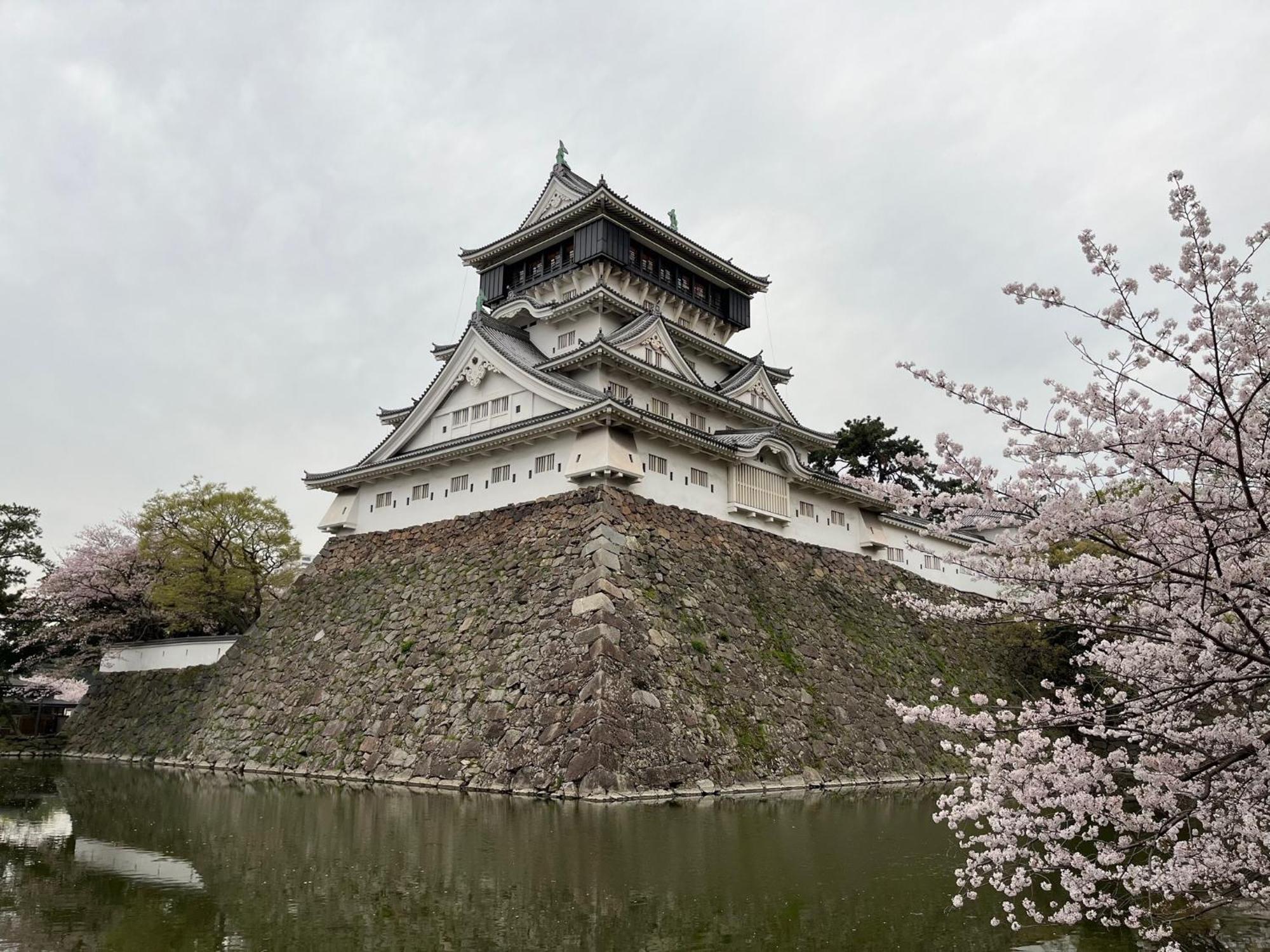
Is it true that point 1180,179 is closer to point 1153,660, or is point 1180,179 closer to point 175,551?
point 1153,660

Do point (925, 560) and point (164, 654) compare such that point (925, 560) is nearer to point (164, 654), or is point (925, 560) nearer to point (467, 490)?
point (467, 490)

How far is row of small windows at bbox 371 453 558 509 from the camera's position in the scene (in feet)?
62.3

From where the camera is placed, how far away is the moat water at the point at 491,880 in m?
5.84

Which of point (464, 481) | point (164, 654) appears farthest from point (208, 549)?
point (464, 481)

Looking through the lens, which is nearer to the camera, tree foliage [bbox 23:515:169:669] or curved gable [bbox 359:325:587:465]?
curved gable [bbox 359:325:587:465]

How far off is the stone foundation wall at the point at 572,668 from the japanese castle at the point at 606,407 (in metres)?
0.77

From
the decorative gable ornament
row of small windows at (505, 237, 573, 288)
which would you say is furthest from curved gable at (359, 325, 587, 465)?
row of small windows at (505, 237, 573, 288)

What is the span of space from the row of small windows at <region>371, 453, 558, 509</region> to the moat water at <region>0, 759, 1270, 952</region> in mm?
8061

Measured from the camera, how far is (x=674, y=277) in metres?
26.0

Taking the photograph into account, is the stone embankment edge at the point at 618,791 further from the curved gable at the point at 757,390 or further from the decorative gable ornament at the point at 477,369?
the curved gable at the point at 757,390

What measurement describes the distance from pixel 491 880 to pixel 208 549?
2229 cm

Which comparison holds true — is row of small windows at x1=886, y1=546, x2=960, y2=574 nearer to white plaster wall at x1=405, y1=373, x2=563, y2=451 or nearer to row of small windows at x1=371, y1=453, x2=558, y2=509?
row of small windows at x1=371, y1=453, x2=558, y2=509

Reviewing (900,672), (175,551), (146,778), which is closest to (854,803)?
(900,672)

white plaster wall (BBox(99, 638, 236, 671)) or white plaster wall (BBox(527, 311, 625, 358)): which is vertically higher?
white plaster wall (BBox(527, 311, 625, 358))
